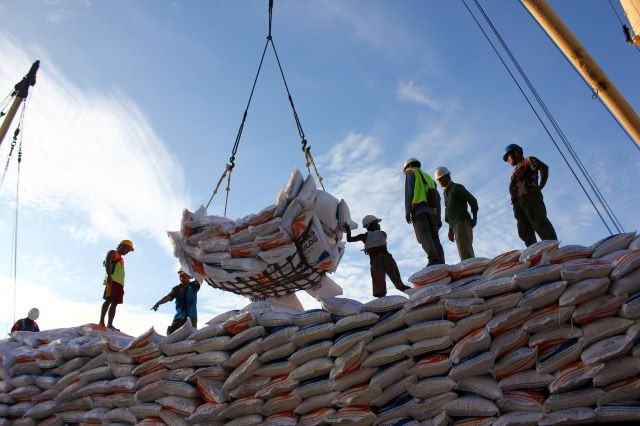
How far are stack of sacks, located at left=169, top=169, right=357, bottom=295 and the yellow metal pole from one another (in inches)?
240

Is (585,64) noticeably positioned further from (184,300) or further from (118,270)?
(118,270)

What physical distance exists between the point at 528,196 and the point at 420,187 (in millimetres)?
752

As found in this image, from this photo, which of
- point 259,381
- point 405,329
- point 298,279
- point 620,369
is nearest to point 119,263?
point 298,279

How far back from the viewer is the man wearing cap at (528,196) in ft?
11.4

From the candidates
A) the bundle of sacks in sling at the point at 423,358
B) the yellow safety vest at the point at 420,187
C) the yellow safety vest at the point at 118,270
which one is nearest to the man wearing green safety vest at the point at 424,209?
the yellow safety vest at the point at 420,187

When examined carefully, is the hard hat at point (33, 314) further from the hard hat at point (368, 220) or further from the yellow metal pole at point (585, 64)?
the yellow metal pole at point (585, 64)

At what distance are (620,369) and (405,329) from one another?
0.91 metres

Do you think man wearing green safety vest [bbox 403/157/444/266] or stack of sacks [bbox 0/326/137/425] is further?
man wearing green safety vest [bbox 403/157/444/266]

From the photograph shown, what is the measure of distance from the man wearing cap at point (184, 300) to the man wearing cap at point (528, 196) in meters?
3.00

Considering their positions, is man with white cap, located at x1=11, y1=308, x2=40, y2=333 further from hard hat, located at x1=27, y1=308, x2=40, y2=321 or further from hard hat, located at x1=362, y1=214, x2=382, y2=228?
hard hat, located at x1=362, y1=214, x2=382, y2=228

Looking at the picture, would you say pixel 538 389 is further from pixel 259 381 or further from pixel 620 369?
pixel 259 381

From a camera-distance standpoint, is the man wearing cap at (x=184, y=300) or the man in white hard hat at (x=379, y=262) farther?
the man wearing cap at (x=184, y=300)

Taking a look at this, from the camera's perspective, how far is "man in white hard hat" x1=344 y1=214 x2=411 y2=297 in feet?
13.0

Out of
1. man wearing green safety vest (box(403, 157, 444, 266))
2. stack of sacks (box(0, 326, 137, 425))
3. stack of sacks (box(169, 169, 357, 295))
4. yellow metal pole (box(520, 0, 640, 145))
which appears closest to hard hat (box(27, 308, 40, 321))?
stack of sacks (box(0, 326, 137, 425))
